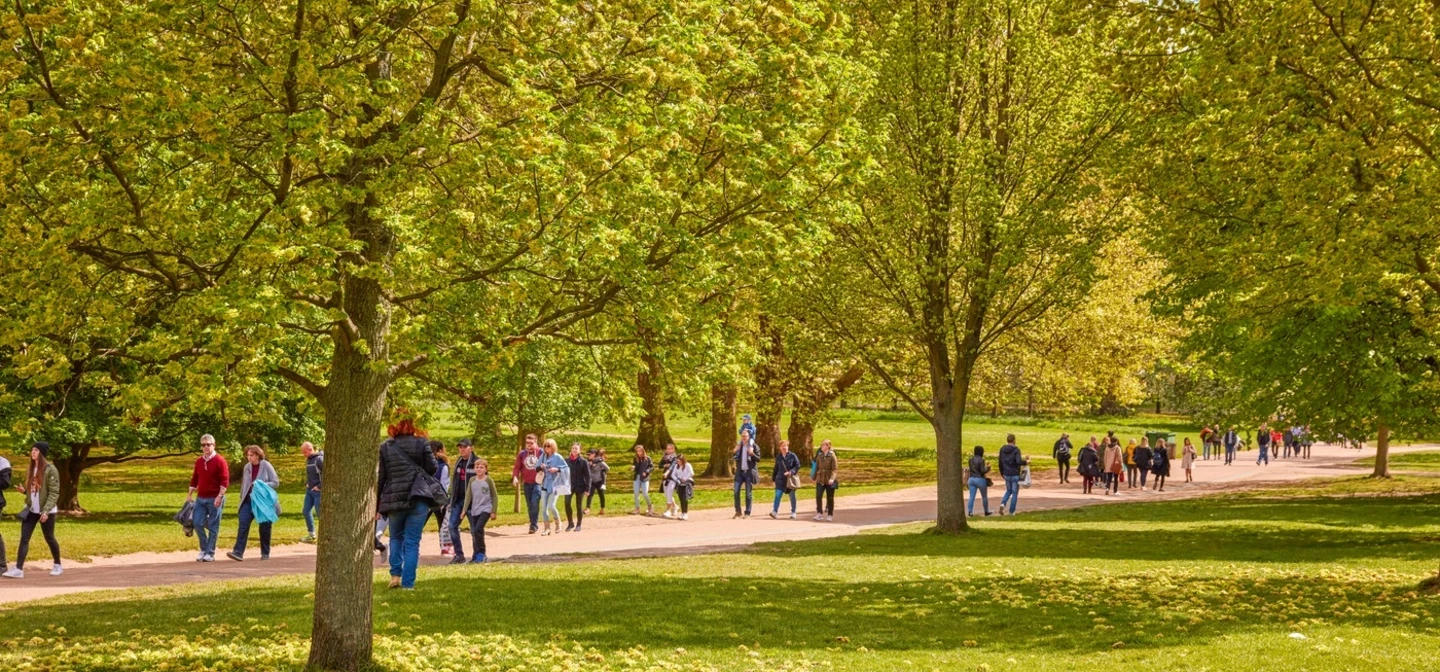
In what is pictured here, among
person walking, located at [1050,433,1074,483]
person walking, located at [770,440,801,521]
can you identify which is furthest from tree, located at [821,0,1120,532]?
person walking, located at [1050,433,1074,483]

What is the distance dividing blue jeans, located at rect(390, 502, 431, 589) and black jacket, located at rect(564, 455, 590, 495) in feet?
34.7

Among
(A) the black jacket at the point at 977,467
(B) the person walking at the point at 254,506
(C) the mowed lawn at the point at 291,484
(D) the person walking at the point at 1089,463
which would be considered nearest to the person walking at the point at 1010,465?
(A) the black jacket at the point at 977,467

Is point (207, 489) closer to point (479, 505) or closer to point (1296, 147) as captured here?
point (479, 505)

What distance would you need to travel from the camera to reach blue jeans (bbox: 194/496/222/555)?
1850 cm

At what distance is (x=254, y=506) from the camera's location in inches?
743

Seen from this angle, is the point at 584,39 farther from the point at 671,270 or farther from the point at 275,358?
the point at 275,358

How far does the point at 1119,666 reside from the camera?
10.2 meters

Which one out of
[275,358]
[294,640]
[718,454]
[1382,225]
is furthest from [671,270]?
[718,454]

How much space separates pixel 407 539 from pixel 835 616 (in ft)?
15.8

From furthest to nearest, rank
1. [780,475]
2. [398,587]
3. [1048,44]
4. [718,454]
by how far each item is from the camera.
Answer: [718,454], [780,475], [1048,44], [398,587]

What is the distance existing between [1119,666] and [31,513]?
14266 millimetres

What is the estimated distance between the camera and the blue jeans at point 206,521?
1850 cm

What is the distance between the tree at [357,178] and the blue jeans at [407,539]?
4.16 meters

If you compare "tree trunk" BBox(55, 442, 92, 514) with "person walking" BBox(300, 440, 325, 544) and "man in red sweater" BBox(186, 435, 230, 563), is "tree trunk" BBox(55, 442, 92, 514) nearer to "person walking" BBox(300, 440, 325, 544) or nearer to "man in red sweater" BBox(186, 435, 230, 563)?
"person walking" BBox(300, 440, 325, 544)
